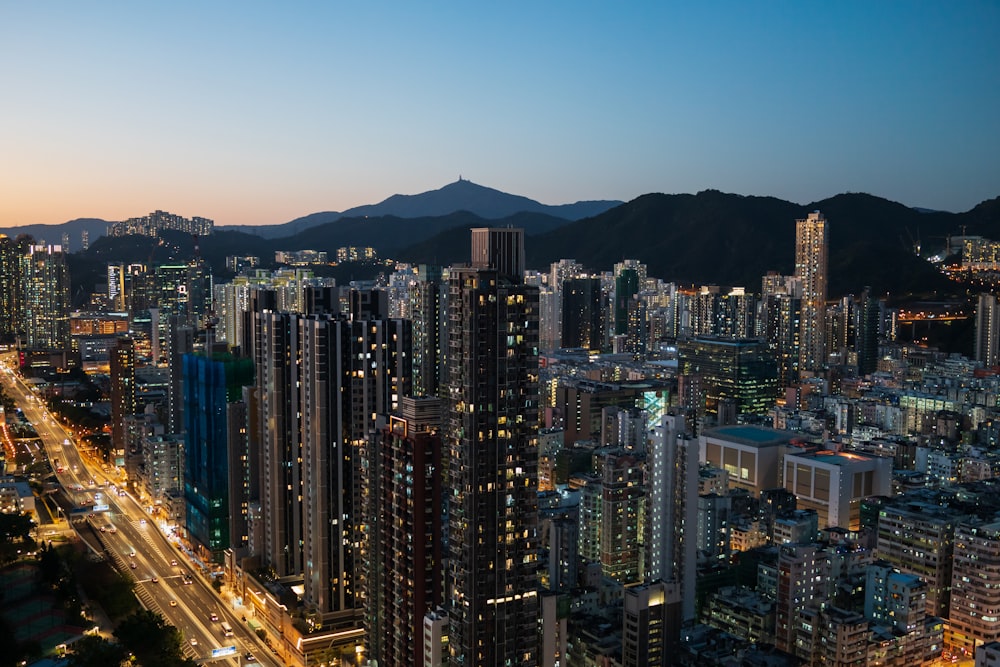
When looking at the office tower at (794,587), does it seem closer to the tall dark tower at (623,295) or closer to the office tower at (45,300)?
the tall dark tower at (623,295)

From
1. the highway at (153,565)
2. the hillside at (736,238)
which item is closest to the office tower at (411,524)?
the highway at (153,565)

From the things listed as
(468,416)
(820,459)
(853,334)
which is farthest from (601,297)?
(468,416)

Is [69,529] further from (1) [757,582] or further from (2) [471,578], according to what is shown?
(1) [757,582]

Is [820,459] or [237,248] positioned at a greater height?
[237,248]

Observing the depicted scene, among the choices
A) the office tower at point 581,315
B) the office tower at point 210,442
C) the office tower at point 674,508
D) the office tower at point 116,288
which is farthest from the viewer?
the office tower at point 116,288

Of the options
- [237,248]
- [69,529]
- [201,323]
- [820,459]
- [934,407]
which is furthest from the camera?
[237,248]

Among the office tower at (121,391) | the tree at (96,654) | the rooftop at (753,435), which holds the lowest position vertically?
the tree at (96,654)

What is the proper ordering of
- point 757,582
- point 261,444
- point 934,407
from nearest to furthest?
1. point 757,582
2. point 261,444
3. point 934,407

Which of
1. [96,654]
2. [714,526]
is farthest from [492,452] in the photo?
[714,526]
